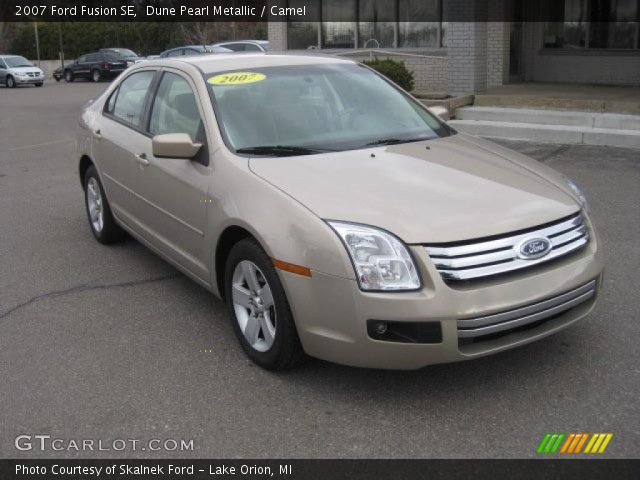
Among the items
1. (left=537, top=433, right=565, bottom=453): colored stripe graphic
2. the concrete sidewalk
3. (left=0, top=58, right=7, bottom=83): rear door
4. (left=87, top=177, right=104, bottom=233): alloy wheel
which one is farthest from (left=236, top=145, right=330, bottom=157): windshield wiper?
(left=0, top=58, right=7, bottom=83): rear door

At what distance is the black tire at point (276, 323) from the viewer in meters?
3.55

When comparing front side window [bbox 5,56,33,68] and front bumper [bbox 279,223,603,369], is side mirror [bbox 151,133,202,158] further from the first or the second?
front side window [bbox 5,56,33,68]

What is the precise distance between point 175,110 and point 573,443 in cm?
319

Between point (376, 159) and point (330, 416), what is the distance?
1.46 meters

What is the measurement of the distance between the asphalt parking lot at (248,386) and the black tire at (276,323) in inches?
4.0

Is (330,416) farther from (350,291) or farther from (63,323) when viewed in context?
(63,323)

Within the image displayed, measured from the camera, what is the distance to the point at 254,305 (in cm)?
385

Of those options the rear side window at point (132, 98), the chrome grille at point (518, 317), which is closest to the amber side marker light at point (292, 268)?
the chrome grille at point (518, 317)

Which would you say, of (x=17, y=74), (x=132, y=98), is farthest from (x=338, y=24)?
(x=17, y=74)

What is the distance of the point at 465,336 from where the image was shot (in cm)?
325

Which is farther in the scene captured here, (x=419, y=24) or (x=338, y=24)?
(x=338, y=24)

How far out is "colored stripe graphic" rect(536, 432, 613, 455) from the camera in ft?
10.1

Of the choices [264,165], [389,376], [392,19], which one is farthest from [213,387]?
[392,19]

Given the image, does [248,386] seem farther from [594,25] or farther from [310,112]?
[594,25]
